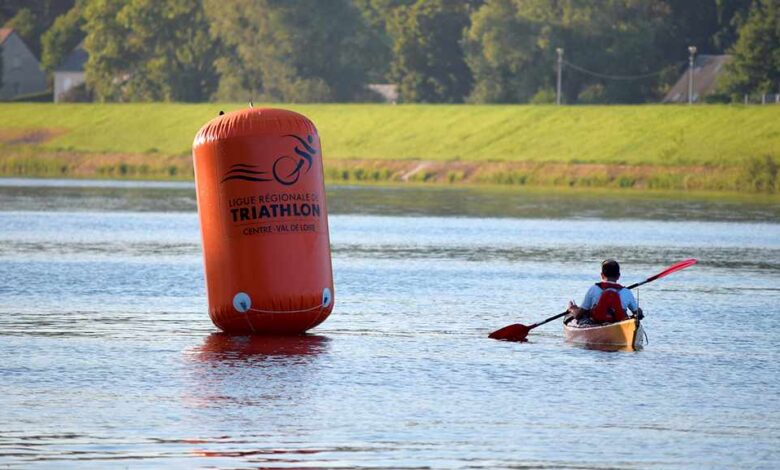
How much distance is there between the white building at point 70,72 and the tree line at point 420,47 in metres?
9.62

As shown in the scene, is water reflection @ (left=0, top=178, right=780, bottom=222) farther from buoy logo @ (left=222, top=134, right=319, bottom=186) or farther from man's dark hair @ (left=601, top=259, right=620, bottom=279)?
buoy logo @ (left=222, top=134, right=319, bottom=186)

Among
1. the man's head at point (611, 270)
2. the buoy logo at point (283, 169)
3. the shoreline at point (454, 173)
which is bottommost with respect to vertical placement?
the shoreline at point (454, 173)

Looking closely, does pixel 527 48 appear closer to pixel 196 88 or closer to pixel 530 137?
pixel 530 137

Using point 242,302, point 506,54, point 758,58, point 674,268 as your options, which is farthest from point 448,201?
point 506,54

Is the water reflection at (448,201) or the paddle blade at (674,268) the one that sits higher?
the paddle blade at (674,268)

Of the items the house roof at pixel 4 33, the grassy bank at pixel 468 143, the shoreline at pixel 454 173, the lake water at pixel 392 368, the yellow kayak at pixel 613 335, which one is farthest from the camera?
the house roof at pixel 4 33

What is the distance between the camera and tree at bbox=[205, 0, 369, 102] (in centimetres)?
12562

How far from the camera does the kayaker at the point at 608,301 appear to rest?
2417 cm

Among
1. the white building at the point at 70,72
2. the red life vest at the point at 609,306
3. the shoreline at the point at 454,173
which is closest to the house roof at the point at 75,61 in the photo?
the white building at the point at 70,72

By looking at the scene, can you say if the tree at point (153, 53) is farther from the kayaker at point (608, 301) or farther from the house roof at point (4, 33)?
the kayaker at point (608, 301)

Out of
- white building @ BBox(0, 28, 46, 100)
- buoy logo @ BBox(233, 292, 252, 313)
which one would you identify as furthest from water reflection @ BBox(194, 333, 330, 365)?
white building @ BBox(0, 28, 46, 100)

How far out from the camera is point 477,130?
352 ft

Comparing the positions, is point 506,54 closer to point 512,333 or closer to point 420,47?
point 420,47

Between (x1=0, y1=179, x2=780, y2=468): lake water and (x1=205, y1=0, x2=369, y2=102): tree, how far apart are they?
3217 inches
